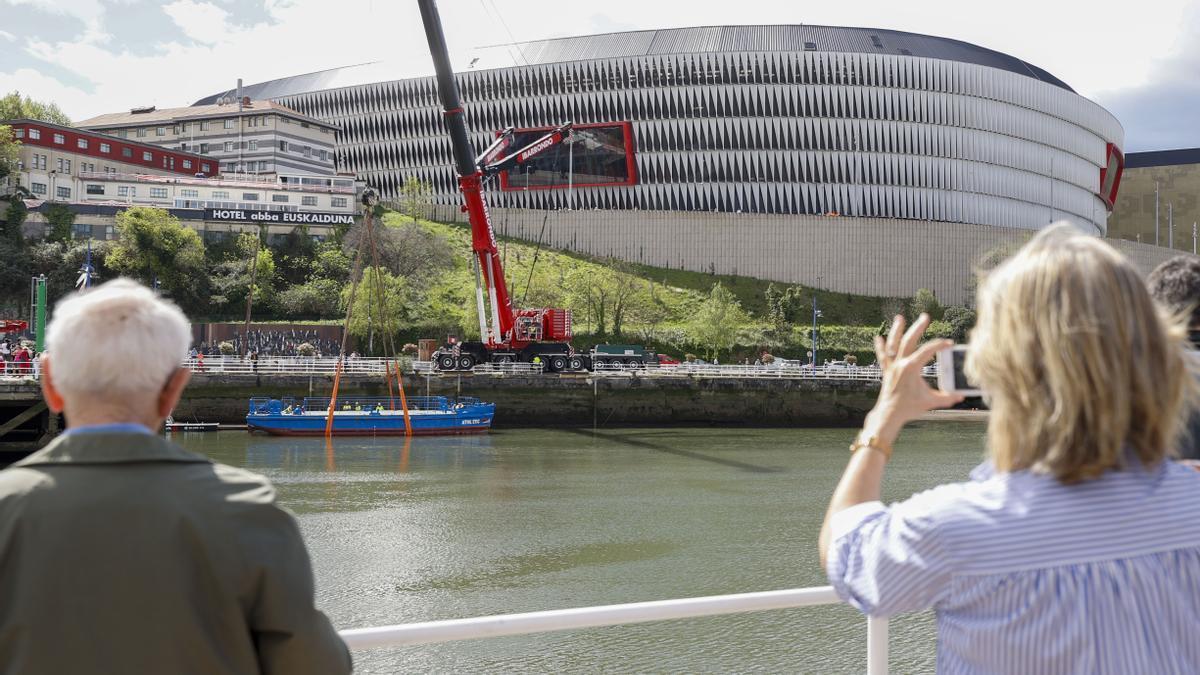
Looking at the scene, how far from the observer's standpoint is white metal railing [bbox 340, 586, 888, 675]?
318 cm

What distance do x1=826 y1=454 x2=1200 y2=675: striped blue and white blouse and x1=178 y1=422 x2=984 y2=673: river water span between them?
10736 millimetres

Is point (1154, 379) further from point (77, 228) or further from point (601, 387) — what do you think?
point (77, 228)

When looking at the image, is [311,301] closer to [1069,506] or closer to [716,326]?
[716,326]

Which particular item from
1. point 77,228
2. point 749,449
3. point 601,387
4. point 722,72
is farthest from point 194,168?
point 749,449

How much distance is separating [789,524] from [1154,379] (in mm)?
20749

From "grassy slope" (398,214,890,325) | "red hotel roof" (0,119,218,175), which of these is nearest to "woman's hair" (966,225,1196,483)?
"grassy slope" (398,214,890,325)

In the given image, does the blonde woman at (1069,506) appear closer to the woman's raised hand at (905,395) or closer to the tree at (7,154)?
the woman's raised hand at (905,395)

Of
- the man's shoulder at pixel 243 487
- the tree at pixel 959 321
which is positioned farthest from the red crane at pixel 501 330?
the man's shoulder at pixel 243 487

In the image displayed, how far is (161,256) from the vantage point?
6919 centimetres

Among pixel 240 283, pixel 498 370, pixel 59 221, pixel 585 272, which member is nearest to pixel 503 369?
pixel 498 370

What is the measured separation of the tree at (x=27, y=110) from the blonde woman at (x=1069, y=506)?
4071 inches

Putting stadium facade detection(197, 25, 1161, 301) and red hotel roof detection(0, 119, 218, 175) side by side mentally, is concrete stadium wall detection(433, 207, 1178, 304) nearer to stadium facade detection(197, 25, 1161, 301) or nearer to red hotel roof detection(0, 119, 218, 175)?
stadium facade detection(197, 25, 1161, 301)

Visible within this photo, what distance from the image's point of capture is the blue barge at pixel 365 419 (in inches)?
1583

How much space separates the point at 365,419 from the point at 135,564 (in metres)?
39.4
